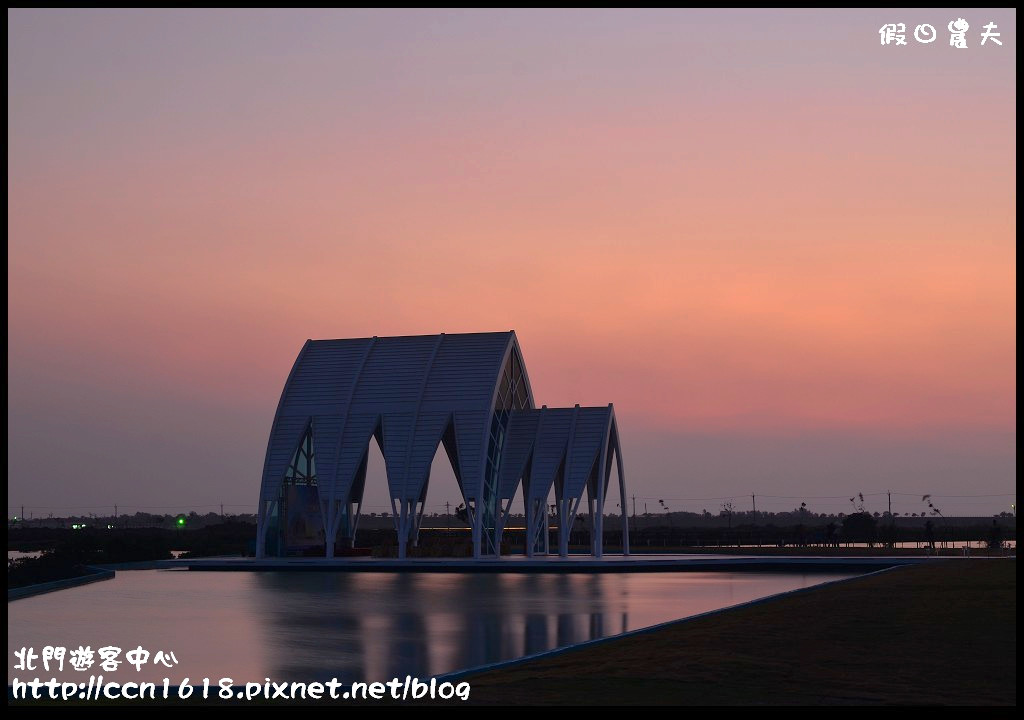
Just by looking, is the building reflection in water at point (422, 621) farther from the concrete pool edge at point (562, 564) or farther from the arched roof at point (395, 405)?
the arched roof at point (395, 405)

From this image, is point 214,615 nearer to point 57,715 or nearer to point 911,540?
point 57,715

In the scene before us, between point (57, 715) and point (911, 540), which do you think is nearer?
point (57, 715)

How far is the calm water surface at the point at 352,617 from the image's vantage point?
18750 millimetres

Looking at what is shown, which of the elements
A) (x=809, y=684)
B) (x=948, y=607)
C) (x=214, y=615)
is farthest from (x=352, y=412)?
(x=809, y=684)

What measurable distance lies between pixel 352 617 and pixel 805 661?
11.5m

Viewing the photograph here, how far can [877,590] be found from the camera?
89.1ft

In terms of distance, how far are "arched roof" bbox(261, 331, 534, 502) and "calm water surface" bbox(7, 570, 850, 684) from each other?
9285 mm

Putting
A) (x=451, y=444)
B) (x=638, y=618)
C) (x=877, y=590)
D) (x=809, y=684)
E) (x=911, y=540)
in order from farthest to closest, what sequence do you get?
(x=911, y=540) → (x=451, y=444) → (x=877, y=590) → (x=638, y=618) → (x=809, y=684)

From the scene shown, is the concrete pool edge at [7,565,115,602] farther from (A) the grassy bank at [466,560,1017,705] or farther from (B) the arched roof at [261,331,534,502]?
(A) the grassy bank at [466,560,1017,705]

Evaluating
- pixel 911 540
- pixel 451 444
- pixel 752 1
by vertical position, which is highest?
pixel 752 1

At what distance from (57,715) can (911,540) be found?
241ft

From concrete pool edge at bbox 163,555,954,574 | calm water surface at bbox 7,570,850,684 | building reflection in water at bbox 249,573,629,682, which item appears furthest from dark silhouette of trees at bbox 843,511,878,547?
building reflection in water at bbox 249,573,629,682

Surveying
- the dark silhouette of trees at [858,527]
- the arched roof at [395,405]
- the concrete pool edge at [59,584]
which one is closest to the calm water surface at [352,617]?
the concrete pool edge at [59,584]

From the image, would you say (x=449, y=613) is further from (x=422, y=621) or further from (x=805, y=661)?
(x=805, y=661)
